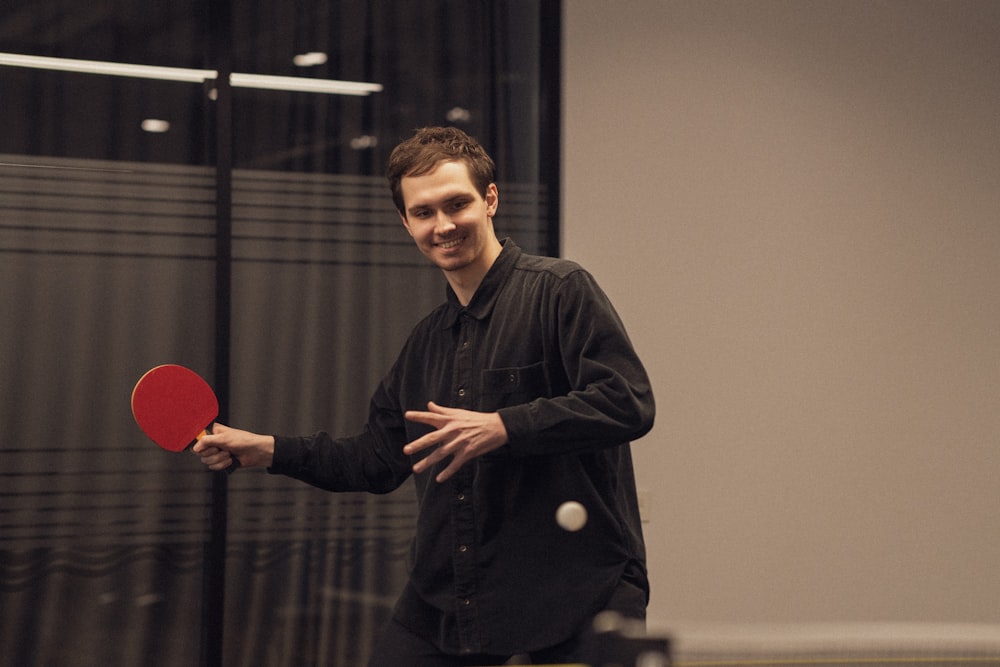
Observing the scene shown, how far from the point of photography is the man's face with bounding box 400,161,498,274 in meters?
2.16

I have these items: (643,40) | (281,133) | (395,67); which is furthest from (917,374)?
(281,133)

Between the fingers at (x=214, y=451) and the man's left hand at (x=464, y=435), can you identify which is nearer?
the man's left hand at (x=464, y=435)

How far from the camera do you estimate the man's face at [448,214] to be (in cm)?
216

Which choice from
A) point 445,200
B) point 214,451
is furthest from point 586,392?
point 214,451

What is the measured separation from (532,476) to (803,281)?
82.4 inches

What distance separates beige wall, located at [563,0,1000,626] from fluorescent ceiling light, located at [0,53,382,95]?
748 mm

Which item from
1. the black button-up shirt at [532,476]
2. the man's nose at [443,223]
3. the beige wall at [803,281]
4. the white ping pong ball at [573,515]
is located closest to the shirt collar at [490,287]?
the black button-up shirt at [532,476]

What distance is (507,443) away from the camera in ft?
6.35

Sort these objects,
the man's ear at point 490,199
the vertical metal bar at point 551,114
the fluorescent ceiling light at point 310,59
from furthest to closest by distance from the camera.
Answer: the vertical metal bar at point 551,114, the fluorescent ceiling light at point 310,59, the man's ear at point 490,199

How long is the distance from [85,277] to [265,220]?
577 mm

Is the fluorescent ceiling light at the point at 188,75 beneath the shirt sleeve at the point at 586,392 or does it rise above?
above

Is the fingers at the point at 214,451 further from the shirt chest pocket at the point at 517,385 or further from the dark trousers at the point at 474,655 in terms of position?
the shirt chest pocket at the point at 517,385

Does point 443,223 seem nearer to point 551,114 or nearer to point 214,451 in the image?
point 214,451

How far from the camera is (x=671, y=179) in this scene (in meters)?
3.76
